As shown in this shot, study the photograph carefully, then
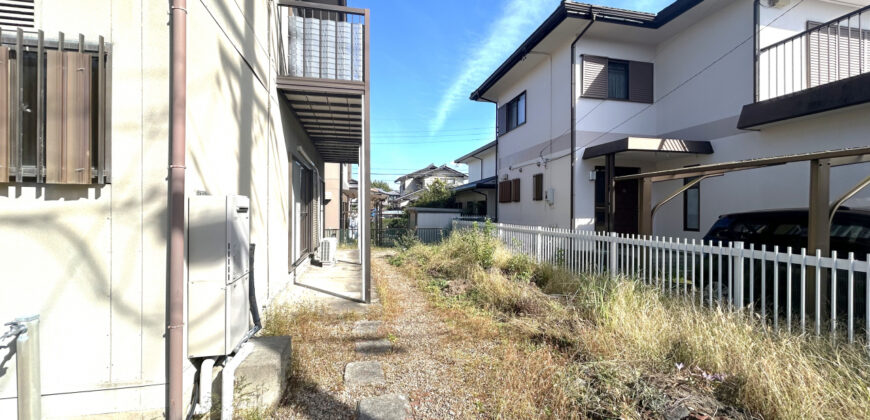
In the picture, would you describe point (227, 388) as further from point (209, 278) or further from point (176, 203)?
point (176, 203)

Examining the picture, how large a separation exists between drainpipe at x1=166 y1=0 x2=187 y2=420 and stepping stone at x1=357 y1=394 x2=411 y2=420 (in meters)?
1.14

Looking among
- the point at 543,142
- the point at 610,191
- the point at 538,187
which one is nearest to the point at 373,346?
the point at 610,191

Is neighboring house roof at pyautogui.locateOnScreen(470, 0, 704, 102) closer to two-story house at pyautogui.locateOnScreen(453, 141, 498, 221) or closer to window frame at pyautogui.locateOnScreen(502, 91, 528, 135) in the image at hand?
window frame at pyautogui.locateOnScreen(502, 91, 528, 135)

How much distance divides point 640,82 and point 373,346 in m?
9.33

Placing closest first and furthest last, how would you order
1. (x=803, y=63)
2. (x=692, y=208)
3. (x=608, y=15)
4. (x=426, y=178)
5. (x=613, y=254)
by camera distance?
(x=613, y=254), (x=803, y=63), (x=608, y=15), (x=692, y=208), (x=426, y=178)

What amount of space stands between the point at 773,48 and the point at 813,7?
173 cm

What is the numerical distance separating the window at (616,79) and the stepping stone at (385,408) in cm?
833

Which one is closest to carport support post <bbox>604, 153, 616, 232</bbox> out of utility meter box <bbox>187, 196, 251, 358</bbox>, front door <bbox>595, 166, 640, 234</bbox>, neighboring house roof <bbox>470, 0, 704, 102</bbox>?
front door <bbox>595, 166, 640, 234</bbox>

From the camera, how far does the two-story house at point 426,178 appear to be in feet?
108

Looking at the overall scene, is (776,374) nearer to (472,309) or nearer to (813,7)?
(472,309)

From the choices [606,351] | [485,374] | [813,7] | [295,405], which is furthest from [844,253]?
[813,7]

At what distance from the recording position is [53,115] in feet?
7.01

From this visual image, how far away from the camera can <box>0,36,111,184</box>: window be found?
2.08m

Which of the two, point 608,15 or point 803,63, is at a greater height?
point 608,15
